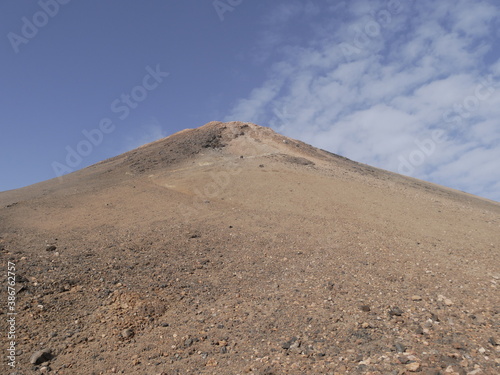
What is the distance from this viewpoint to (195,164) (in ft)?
58.1

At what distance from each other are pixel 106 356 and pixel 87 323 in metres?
0.98

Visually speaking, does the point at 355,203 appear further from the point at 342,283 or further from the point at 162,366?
the point at 162,366

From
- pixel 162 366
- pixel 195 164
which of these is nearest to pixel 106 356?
pixel 162 366

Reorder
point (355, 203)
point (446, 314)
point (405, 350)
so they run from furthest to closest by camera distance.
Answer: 1. point (355, 203)
2. point (446, 314)
3. point (405, 350)

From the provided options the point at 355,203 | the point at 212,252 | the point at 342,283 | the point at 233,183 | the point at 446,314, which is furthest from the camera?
the point at 233,183

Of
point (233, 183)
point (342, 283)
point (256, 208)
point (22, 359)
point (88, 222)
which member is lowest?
point (22, 359)

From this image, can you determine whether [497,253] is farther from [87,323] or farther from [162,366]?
[87,323]

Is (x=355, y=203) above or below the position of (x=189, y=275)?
above

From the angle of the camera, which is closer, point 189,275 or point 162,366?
point 162,366

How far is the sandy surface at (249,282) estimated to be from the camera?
4.57m

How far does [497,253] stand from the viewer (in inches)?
345

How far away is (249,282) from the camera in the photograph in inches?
276

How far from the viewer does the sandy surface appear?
15.0 ft

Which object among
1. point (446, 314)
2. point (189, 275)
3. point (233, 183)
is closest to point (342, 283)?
point (446, 314)
